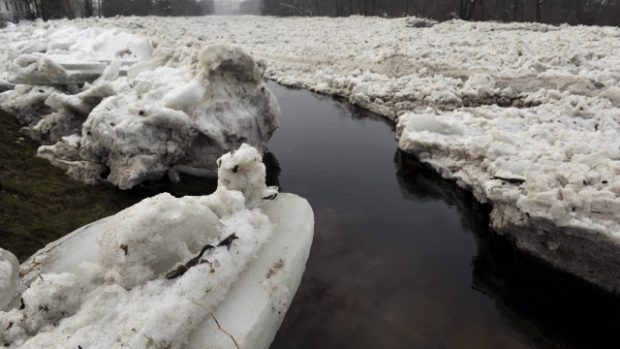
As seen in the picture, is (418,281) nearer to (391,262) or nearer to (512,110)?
(391,262)

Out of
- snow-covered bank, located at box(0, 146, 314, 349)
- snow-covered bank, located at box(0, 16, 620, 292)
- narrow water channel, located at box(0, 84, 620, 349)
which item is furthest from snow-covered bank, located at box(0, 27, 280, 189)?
snow-covered bank, located at box(0, 146, 314, 349)

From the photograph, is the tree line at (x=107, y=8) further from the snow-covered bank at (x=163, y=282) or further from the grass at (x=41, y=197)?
the snow-covered bank at (x=163, y=282)

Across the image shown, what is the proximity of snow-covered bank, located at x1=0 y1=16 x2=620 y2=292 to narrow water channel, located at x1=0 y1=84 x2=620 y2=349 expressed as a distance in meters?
0.39

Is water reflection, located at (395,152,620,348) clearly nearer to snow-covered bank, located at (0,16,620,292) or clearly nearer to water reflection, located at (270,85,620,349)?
water reflection, located at (270,85,620,349)

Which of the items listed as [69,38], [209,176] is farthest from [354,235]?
[69,38]

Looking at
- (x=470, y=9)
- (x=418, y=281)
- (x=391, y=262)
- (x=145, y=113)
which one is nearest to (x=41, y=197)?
(x=145, y=113)

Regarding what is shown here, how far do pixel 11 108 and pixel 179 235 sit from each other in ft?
21.2

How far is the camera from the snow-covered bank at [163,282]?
258cm

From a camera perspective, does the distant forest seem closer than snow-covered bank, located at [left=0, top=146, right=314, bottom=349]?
No

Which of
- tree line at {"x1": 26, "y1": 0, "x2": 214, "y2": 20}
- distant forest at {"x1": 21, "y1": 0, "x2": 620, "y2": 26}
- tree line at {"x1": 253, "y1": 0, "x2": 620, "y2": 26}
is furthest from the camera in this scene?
tree line at {"x1": 26, "y1": 0, "x2": 214, "y2": 20}

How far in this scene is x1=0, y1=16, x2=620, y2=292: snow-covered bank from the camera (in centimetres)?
447

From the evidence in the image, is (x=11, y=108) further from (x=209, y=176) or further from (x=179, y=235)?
(x=179, y=235)

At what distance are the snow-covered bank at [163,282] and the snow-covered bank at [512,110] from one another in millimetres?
2950

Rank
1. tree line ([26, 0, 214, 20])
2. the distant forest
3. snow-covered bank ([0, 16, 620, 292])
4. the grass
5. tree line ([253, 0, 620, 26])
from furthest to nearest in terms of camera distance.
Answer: tree line ([26, 0, 214, 20]), the distant forest, tree line ([253, 0, 620, 26]), snow-covered bank ([0, 16, 620, 292]), the grass
